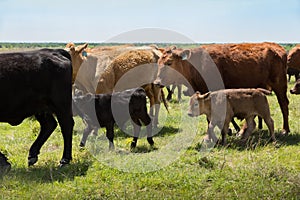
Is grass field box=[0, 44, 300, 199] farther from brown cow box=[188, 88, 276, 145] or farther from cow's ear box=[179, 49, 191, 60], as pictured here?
cow's ear box=[179, 49, 191, 60]

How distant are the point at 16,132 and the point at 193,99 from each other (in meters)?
4.60

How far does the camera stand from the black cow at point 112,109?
8734 mm

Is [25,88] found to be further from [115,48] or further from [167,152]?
[115,48]

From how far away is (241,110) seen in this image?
28.6 ft

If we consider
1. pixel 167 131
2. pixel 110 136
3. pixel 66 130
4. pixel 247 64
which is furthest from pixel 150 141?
pixel 247 64

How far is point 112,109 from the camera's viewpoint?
344 inches

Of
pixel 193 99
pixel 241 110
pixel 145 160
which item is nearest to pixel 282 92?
pixel 241 110

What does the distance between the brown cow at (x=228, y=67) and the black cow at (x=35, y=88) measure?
9.71 feet

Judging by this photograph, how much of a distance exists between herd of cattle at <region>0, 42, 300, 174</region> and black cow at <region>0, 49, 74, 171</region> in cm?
1

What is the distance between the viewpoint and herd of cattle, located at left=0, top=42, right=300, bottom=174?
7047mm

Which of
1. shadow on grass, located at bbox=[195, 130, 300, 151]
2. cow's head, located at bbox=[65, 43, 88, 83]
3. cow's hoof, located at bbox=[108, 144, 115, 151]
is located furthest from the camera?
cow's head, located at bbox=[65, 43, 88, 83]

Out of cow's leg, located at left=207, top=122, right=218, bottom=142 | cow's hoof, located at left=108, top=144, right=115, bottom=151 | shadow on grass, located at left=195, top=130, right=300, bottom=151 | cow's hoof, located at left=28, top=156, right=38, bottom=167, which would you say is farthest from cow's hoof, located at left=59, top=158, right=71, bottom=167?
cow's leg, located at left=207, top=122, right=218, bottom=142

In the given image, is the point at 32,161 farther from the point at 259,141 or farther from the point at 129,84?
the point at 129,84

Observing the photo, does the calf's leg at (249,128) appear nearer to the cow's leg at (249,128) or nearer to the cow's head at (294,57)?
the cow's leg at (249,128)
